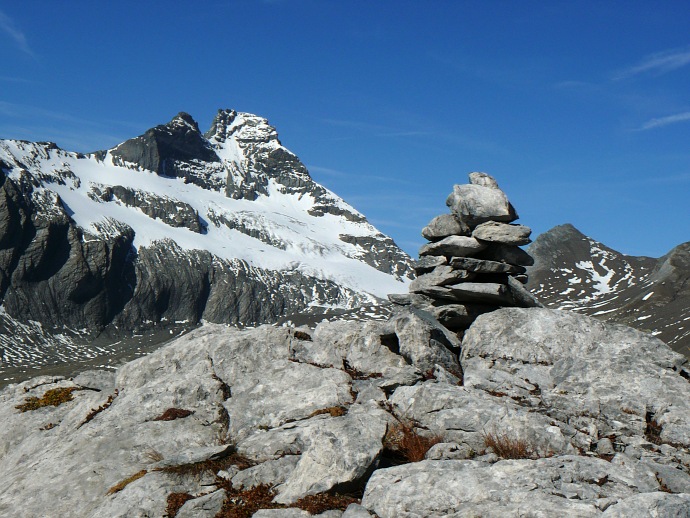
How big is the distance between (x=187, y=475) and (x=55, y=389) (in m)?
14.7

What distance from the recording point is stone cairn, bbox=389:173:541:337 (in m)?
31.9

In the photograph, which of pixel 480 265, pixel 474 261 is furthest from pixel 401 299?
pixel 480 265

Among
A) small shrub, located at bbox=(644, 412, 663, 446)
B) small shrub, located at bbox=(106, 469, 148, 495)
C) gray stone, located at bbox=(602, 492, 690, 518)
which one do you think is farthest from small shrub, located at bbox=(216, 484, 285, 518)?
small shrub, located at bbox=(644, 412, 663, 446)

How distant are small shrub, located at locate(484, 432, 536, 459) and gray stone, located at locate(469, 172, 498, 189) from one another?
16994mm

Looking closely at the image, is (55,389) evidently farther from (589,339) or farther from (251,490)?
(589,339)

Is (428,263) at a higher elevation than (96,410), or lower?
higher

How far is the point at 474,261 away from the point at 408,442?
1315 cm

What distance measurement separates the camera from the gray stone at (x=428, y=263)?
34.3m

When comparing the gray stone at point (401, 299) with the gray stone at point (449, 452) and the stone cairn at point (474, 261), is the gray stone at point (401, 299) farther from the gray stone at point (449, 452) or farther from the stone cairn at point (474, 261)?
the gray stone at point (449, 452)

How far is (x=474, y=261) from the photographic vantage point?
31938 millimetres

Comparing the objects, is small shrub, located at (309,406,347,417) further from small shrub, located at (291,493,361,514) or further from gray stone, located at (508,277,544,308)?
gray stone, located at (508,277,544,308)

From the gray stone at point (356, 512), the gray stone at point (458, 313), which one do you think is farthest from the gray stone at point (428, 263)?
the gray stone at point (356, 512)

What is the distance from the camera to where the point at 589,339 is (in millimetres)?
27125

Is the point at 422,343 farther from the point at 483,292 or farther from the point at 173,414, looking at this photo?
the point at 173,414
